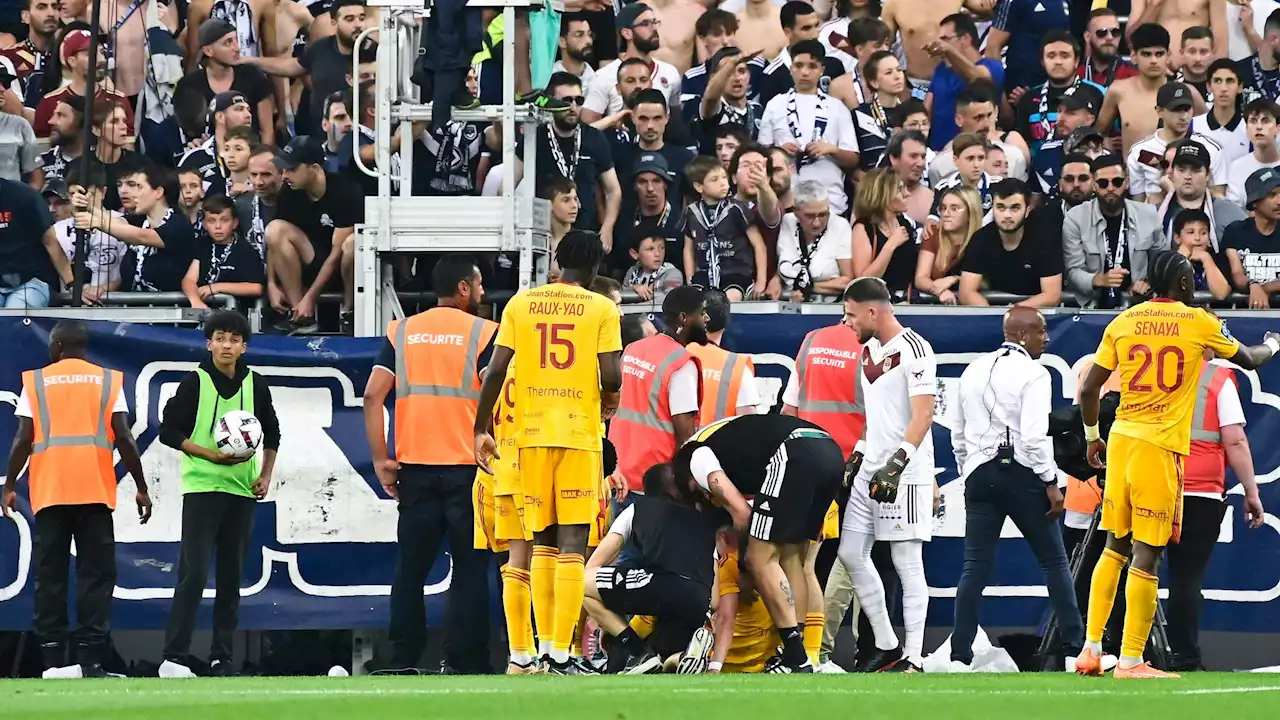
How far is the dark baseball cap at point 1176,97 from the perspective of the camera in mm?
14891

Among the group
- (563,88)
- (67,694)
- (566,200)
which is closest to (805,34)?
(563,88)

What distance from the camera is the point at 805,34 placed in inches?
649

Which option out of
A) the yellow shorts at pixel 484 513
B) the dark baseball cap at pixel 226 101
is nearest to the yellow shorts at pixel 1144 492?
the yellow shorts at pixel 484 513

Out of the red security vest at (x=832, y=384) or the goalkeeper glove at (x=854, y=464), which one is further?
the red security vest at (x=832, y=384)

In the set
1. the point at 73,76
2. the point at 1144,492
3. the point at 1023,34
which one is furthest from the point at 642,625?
A: the point at 73,76

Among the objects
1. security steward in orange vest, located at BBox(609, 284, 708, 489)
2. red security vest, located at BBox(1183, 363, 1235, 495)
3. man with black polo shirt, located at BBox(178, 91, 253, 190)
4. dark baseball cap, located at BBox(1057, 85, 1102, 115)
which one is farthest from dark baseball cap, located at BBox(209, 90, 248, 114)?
red security vest, located at BBox(1183, 363, 1235, 495)

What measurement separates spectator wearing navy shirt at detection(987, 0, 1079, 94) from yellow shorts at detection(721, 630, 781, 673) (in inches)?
280

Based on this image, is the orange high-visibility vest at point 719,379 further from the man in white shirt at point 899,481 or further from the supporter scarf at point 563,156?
the supporter scarf at point 563,156

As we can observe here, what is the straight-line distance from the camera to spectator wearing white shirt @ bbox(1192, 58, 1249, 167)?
15.2m

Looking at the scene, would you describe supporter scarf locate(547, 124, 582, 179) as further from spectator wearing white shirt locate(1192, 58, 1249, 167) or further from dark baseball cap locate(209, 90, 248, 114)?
spectator wearing white shirt locate(1192, 58, 1249, 167)

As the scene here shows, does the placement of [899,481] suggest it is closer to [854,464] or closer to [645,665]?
[854,464]

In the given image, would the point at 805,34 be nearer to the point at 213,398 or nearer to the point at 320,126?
the point at 320,126

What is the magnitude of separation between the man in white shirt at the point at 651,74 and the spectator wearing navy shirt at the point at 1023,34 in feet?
9.03

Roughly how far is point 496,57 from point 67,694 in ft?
19.5
